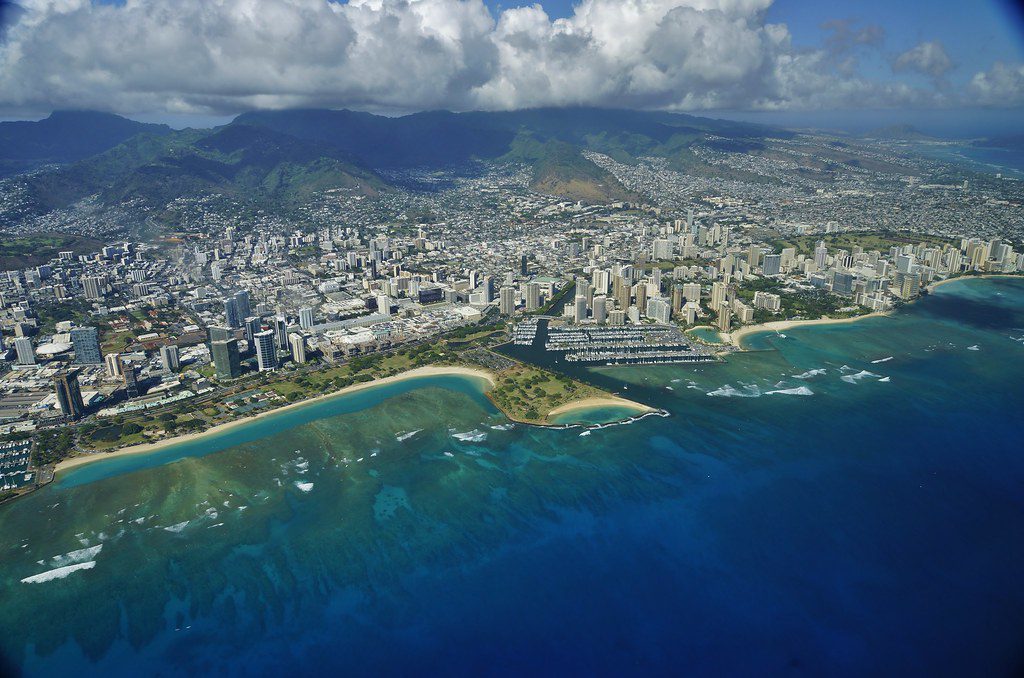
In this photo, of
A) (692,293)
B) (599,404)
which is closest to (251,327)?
(599,404)

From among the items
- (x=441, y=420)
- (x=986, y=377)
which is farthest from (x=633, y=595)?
(x=986, y=377)

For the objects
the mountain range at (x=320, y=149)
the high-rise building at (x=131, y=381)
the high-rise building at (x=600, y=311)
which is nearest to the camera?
the high-rise building at (x=131, y=381)

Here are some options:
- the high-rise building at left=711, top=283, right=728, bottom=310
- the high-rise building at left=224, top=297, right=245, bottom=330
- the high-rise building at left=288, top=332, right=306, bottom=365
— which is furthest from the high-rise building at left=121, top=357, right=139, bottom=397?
the high-rise building at left=711, top=283, right=728, bottom=310

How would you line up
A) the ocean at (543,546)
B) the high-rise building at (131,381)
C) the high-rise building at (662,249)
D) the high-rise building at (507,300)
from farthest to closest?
the high-rise building at (662,249) < the high-rise building at (507,300) < the high-rise building at (131,381) < the ocean at (543,546)

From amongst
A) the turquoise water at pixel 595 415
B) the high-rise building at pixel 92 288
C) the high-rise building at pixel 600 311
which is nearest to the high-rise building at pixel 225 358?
the turquoise water at pixel 595 415

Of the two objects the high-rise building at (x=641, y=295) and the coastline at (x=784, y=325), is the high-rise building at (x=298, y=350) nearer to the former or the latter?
the high-rise building at (x=641, y=295)

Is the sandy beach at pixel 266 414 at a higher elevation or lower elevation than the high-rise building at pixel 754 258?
lower

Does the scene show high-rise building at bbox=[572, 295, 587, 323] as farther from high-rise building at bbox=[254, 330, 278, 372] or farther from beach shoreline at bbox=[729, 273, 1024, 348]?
high-rise building at bbox=[254, 330, 278, 372]
